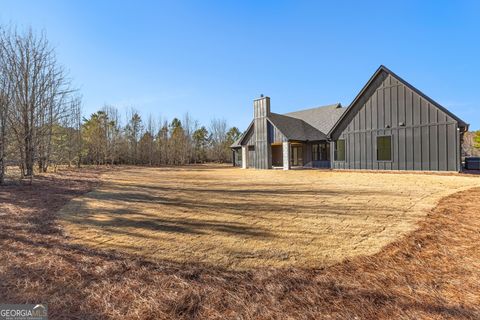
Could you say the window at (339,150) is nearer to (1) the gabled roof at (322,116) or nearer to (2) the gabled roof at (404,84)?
(2) the gabled roof at (404,84)

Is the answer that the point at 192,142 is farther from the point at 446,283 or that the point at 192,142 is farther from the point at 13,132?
the point at 446,283

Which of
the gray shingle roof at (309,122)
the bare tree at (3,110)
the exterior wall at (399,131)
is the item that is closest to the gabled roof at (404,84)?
the exterior wall at (399,131)

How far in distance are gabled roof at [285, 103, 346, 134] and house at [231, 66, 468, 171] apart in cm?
173

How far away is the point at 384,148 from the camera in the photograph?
50.1 feet

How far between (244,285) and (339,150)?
16.5 metres

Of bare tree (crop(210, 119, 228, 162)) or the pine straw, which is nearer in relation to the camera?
the pine straw

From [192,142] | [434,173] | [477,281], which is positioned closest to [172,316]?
[477,281]

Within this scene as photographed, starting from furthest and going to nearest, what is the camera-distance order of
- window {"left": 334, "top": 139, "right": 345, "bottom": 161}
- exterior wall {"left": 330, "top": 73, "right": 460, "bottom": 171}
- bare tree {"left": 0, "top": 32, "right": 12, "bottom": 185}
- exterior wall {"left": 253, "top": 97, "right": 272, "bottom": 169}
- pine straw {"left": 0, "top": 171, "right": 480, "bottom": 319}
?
exterior wall {"left": 253, "top": 97, "right": 272, "bottom": 169}
window {"left": 334, "top": 139, "right": 345, "bottom": 161}
exterior wall {"left": 330, "top": 73, "right": 460, "bottom": 171}
bare tree {"left": 0, "top": 32, "right": 12, "bottom": 185}
pine straw {"left": 0, "top": 171, "right": 480, "bottom": 319}

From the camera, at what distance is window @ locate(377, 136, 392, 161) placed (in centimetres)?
1504

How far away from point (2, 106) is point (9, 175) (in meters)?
3.57

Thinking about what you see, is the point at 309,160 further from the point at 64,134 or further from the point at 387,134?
the point at 64,134

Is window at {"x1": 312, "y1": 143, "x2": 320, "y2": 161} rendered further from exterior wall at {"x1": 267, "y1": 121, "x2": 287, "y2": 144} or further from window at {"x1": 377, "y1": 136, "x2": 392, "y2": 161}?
window at {"x1": 377, "y1": 136, "x2": 392, "y2": 161}

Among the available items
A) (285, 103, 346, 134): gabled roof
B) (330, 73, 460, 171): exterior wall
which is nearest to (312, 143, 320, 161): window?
(285, 103, 346, 134): gabled roof

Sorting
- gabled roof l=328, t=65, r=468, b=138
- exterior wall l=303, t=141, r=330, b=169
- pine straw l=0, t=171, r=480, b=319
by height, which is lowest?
pine straw l=0, t=171, r=480, b=319
